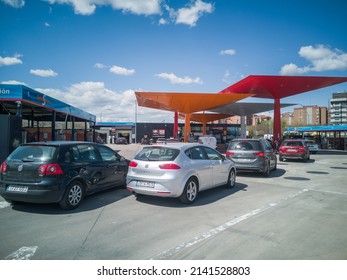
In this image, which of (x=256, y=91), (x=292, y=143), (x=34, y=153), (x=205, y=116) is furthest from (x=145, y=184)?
(x=205, y=116)

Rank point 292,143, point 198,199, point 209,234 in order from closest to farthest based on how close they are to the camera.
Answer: point 209,234 < point 198,199 < point 292,143

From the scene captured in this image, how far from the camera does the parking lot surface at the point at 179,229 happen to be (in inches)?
139

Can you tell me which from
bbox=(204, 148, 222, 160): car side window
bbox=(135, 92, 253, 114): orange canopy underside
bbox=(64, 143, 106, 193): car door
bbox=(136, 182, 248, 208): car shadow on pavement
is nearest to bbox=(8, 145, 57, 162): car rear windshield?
bbox=(64, 143, 106, 193): car door

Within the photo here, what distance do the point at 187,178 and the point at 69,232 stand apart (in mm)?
2843

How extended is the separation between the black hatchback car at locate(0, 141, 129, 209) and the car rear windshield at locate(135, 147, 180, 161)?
53.7 inches

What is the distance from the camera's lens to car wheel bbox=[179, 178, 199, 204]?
5.96 metres

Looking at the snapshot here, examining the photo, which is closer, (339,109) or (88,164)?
(88,164)

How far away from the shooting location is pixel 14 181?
213 inches

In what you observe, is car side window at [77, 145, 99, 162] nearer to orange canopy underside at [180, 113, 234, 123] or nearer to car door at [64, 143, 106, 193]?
car door at [64, 143, 106, 193]

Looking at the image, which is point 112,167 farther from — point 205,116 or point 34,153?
point 205,116

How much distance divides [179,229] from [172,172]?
1.56 metres

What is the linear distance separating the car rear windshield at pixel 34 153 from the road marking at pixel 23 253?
2198mm

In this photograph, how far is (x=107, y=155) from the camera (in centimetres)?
731

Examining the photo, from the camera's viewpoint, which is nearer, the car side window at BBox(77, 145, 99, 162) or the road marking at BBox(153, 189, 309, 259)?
the road marking at BBox(153, 189, 309, 259)
